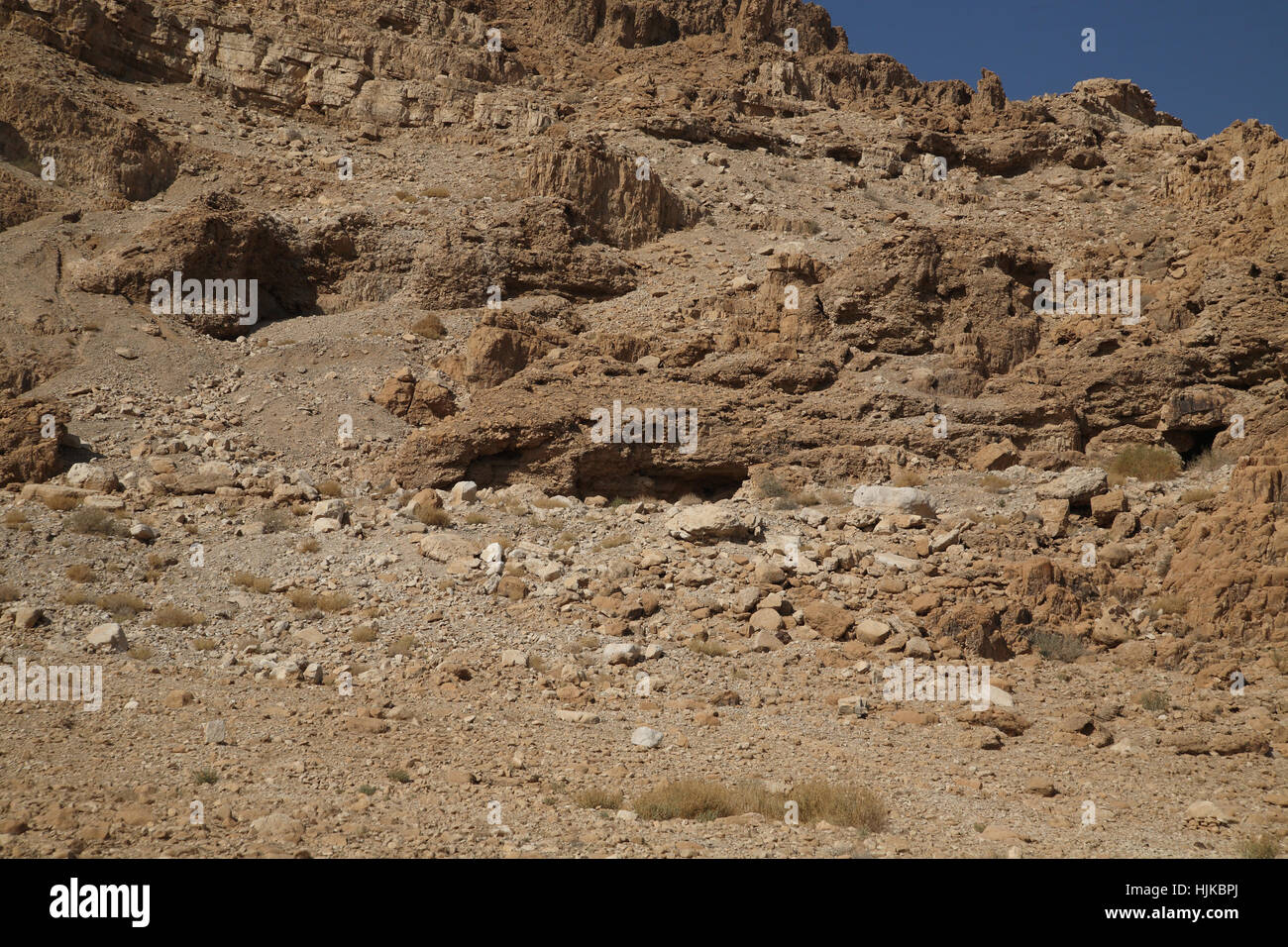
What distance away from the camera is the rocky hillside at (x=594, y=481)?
7.06 m

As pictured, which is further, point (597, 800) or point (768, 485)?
point (768, 485)

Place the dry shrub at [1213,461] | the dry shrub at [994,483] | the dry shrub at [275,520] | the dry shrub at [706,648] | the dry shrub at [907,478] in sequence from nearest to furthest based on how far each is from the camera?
the dry shrub at [706,648] → the dry shrub at [275,520] → the dry shrub at [994,483] → the dry shrub at [1213,461] → the dry shrub at [907,478]

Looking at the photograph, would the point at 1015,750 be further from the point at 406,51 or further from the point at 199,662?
the point at 406,51

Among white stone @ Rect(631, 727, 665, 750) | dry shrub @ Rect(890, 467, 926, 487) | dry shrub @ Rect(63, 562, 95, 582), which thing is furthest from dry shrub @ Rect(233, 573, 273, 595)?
dry shrub @ Rect(890, 467, 926, 487)

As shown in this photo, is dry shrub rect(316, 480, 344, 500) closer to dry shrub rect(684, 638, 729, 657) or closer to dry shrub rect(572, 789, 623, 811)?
dry shrub rect(684, 638, 729, 657)

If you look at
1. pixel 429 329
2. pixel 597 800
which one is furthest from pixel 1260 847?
pixel 429 329

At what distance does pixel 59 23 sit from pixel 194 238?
1290 centimetres

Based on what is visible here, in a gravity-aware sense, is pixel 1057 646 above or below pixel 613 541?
below

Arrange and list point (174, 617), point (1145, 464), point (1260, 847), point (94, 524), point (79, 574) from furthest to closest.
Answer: point (1145, 464) → point (94, 524) → point (79, 574) → point (174, 617) → point (1260, 847)

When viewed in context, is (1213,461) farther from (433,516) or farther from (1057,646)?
(433,516)

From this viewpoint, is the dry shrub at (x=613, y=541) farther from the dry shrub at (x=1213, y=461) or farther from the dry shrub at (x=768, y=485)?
the dry shrub at (x=1213, y=461)

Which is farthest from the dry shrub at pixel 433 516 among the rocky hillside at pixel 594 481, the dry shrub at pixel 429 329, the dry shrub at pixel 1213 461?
the dry shrub at pixel 1213 461

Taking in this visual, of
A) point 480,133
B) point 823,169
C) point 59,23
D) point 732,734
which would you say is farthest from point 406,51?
point 732,734

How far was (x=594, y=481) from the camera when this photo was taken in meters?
14.6
